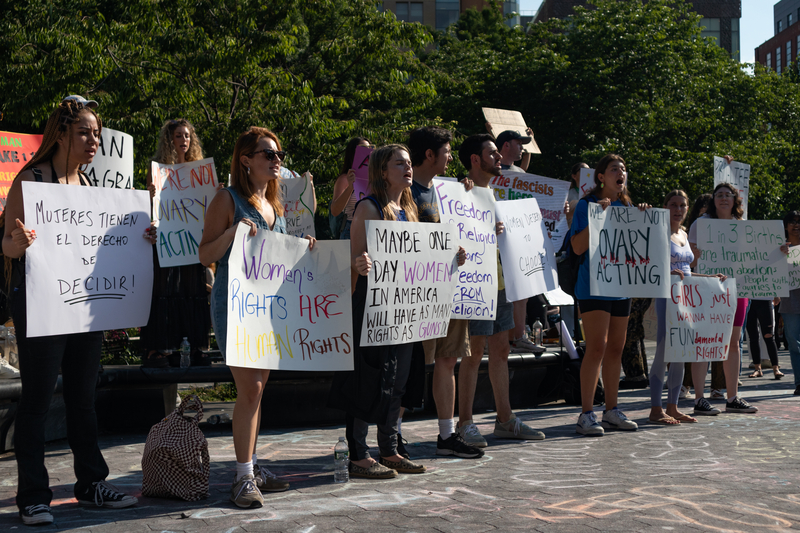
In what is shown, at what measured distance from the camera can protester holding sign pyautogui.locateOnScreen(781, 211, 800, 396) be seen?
8719 millimetres

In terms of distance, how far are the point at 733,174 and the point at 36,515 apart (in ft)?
27.1

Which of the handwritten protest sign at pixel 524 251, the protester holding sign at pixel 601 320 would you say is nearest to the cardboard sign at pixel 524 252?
the handwritten protest sign at pixel 524 251

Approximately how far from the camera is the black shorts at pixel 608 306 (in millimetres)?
6047

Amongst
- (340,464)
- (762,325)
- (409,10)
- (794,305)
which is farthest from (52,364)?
(409,10)

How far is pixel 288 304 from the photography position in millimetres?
4289

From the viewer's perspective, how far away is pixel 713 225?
25.2 ft

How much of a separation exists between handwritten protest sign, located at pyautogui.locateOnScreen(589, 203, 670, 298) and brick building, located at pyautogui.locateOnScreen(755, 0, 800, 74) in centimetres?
7812

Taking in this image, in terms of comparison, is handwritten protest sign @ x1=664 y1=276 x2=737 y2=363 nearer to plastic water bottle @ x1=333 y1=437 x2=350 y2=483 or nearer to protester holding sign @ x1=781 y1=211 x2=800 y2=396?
protester holding sign @ x1=781 y1=211 x2=800 y2=396

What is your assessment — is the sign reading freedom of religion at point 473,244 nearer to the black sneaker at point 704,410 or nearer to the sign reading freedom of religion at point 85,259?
the sign reading freedom of religion at point 85,259

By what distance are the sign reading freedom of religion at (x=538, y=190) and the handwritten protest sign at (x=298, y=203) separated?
163 centimetres

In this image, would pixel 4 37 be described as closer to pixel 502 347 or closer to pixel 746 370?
pixel 502 347

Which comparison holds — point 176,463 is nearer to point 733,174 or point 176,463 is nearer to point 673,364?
point 673,364

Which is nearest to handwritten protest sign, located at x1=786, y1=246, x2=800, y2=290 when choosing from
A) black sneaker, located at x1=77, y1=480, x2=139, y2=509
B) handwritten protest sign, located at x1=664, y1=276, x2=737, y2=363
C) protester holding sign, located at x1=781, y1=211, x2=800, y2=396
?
protester holding sign, located at x1=781, y1=211, x2=800, y2=396

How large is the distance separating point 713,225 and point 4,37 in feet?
33.7
